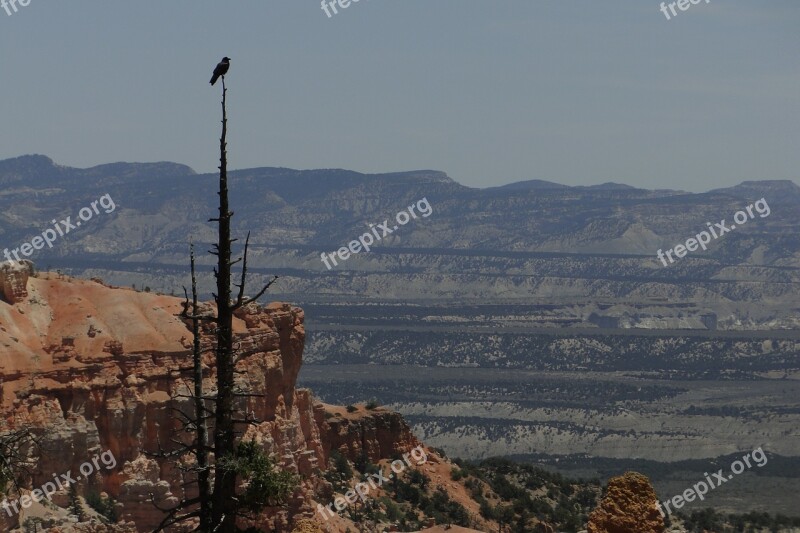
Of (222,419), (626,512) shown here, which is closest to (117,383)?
(626,512)

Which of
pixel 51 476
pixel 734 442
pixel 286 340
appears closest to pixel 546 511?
pixel 286 340

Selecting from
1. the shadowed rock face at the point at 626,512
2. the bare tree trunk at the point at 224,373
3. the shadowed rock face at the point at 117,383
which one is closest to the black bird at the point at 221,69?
the bare tree trunk at the point at 224,373

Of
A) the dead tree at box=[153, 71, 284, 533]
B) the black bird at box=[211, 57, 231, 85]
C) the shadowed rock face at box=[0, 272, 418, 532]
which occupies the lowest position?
the shadowed rock face at box=[0, 272, 418, 532]

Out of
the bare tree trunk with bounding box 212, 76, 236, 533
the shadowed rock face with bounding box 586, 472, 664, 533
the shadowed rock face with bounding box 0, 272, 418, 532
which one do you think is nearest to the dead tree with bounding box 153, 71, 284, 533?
the bare tree trunk with bounding box 212, 76, 236, 533

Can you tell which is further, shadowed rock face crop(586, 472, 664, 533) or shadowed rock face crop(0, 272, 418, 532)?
shadowed rock face crop(0, 272, 418, 532)

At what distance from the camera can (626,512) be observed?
78.7 feet

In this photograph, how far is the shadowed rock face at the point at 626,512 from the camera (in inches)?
943

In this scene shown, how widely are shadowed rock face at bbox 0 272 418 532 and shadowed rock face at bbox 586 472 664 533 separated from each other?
27583mm

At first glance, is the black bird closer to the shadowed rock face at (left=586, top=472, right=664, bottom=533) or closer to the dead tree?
the dead tree

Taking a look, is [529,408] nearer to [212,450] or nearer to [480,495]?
[480,495]

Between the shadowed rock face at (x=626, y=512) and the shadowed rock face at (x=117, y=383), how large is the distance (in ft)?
90.5

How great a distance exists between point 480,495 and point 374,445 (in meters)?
5.46

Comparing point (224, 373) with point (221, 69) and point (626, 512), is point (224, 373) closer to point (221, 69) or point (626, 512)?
point (221, 69)

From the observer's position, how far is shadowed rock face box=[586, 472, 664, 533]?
2395cm
